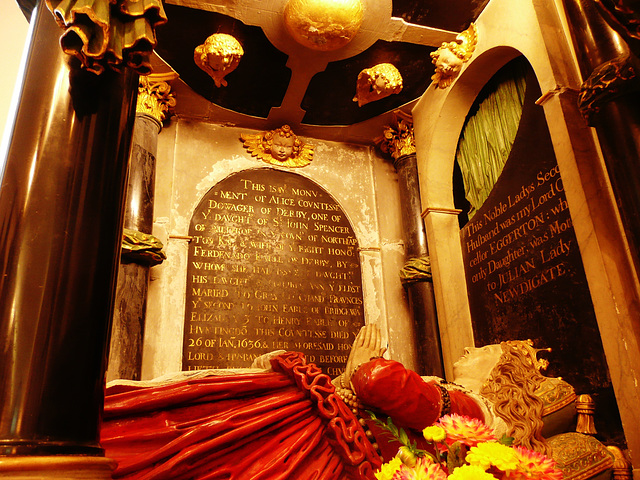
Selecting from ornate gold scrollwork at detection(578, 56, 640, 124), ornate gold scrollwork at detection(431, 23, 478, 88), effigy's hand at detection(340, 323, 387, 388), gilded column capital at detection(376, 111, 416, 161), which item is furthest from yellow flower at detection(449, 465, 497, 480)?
gilded column capital at detection(376, 111, 416, 161)

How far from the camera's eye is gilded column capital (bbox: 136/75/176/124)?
4.95 metres

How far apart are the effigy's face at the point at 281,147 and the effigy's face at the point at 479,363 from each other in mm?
3472

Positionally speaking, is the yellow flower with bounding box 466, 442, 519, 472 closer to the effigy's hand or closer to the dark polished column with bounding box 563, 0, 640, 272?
the effigy's hand

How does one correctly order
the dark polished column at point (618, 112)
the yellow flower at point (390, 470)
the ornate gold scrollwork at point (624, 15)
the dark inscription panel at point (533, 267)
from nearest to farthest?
the yellow flower at point (390, 470)
the ornate gold scrollwork at point (624, 15)
the dark polished column at point (618, 112)
the dark inscription panel at point (533, 267)

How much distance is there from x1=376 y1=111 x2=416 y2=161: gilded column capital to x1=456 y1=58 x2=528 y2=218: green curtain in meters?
0.63

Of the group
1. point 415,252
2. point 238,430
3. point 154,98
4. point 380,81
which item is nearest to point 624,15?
point 238,430

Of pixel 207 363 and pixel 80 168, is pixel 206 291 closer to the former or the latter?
pixel 207 363

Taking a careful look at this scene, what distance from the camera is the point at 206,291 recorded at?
4.95 metres

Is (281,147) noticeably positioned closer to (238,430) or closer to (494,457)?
(238,430)

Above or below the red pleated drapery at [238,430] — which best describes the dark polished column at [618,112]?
above

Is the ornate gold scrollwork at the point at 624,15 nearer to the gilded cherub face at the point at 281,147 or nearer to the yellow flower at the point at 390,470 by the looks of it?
the yellow flower at the point at 390,470

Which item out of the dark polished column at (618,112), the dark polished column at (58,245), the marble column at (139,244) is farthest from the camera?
the marble column at (139,244)

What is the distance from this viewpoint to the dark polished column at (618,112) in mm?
2523

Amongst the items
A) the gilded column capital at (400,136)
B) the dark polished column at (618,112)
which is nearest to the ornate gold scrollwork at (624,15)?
the dark polished column at (618,112)
